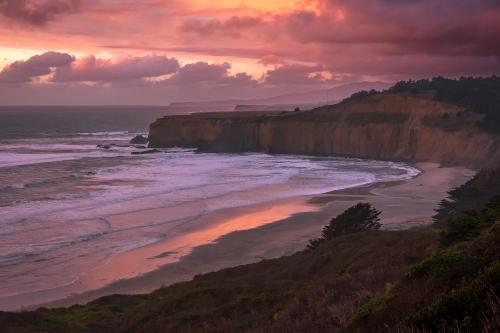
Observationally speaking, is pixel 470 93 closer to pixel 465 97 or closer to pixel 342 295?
pixel 465 97

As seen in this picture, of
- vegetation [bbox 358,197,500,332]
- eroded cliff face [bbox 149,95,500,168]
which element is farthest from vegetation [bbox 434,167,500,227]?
eroded cliff face [bbox 149,95,500,168]

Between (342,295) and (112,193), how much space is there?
30.8m

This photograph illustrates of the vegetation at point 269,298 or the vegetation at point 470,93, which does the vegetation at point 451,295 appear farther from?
the vegetation at point 470,93

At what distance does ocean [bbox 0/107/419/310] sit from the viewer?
22.4m

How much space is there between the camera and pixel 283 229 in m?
28.6

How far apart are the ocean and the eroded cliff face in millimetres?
4734

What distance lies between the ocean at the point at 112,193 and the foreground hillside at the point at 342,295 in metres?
4.73

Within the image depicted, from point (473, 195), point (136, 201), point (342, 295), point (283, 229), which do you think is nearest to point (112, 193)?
point (136, 201)

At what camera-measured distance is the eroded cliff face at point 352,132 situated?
2581 inches

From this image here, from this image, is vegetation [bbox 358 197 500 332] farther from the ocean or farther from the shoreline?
the ocean

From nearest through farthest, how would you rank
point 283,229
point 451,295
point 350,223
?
point 451,295
point 350,223
point 283,229

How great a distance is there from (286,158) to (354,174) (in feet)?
62.0

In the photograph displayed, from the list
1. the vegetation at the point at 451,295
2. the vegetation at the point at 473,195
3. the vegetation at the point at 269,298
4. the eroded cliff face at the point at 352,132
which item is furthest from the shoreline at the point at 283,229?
the eroded cliff face at the point at 352,132

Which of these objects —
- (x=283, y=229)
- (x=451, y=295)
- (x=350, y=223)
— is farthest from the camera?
(x=283, y=229)
